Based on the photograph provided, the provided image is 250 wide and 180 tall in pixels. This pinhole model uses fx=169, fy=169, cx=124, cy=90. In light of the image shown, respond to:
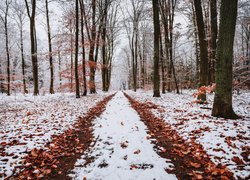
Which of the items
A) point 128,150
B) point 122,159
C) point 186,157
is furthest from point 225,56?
point 122,159

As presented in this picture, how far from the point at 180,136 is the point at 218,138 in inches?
40.3

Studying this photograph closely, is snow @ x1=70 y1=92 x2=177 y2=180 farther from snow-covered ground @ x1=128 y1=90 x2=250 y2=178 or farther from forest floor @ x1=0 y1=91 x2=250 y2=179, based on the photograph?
snow-covered ground @ x1=128 y1=90 x2=250 y2=178

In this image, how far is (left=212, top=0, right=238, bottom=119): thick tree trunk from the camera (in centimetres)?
551

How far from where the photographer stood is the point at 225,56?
5602mm

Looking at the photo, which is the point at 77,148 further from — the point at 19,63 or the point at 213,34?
the point at 19,63

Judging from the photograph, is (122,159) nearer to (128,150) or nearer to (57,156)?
(128,150)

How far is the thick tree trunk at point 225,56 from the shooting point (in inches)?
217

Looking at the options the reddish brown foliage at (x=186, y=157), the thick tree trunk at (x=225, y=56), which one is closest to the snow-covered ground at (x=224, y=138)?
the reddish brown foliage at (x=186, y=157)

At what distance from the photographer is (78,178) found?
A: 304 centimetres

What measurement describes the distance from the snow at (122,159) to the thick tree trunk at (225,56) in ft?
9.59

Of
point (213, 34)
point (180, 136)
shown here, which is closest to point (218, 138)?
point (180, 136)

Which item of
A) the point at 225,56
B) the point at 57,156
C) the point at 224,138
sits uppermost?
the point at 225,56

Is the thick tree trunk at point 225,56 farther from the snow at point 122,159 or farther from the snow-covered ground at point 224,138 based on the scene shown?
the snow at point 122,159

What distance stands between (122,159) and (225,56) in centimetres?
470
